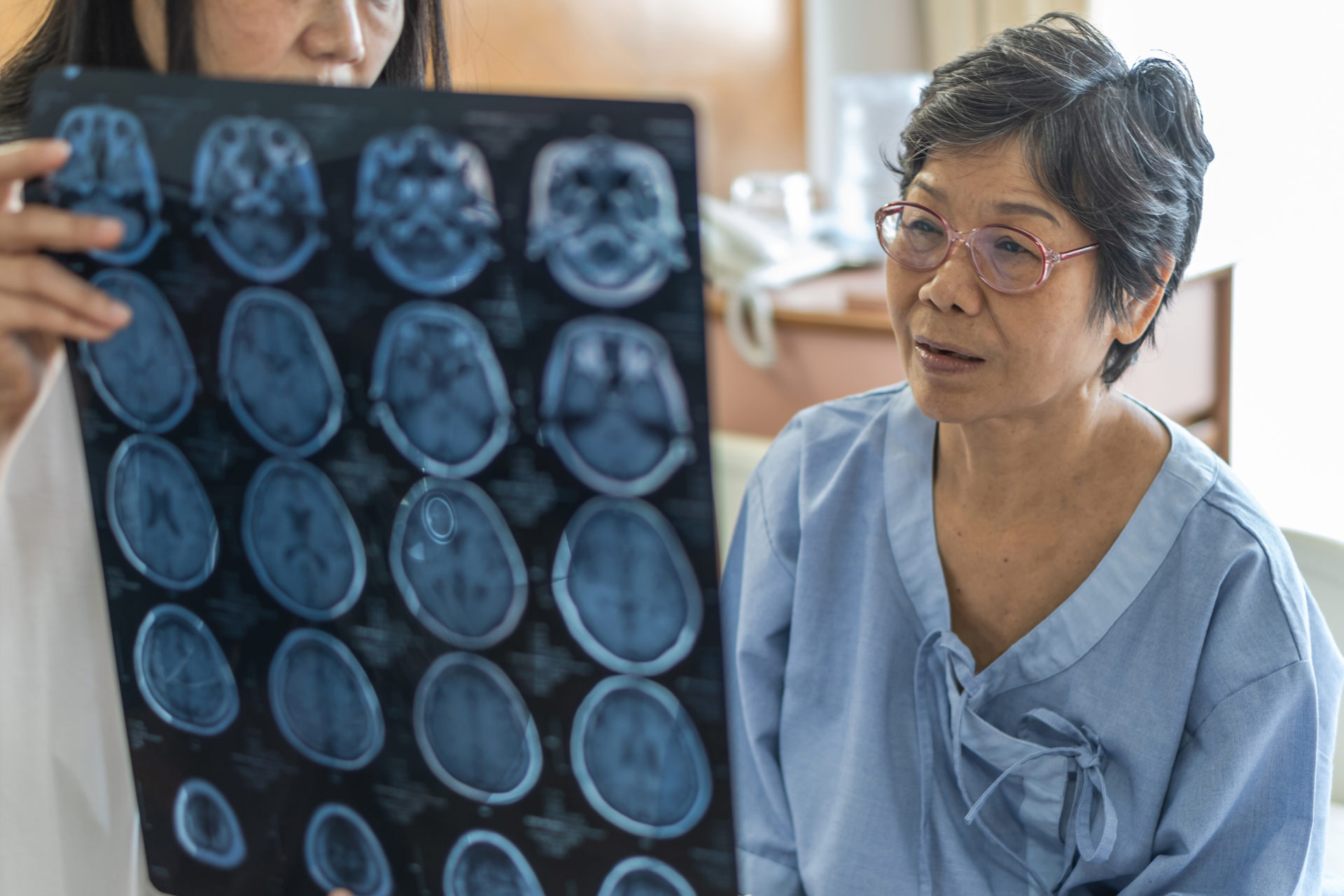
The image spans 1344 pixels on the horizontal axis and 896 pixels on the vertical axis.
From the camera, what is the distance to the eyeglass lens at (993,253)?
3.14 ft

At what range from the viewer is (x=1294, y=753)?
92cm

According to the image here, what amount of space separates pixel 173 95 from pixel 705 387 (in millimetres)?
334

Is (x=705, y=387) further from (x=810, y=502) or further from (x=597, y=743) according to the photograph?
(x=810, y=502)

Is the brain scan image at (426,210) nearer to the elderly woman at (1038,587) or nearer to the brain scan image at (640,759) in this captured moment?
the brain scan image at (640,759)

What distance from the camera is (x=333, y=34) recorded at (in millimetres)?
792

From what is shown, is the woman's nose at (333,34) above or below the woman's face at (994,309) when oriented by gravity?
above

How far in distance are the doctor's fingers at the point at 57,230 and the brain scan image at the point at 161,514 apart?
11 cm

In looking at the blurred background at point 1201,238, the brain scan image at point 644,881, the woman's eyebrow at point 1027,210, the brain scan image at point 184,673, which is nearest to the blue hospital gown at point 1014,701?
the woman's eyebrow at point 1027,210

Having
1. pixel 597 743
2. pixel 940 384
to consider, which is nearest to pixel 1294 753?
pixel 940 384

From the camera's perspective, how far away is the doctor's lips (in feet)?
3.25

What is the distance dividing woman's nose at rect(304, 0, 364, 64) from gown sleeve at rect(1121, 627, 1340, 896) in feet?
2.69

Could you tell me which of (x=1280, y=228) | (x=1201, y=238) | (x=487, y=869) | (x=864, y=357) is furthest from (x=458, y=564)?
(x=1280, y=228)

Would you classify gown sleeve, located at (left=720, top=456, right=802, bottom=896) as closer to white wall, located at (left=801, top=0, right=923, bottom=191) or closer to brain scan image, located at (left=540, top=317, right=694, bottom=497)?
brain scan image, located at (left=540, top=317, right=694, bottom=497)

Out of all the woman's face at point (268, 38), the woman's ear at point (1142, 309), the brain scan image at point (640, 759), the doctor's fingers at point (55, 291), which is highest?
the woman's face at point (268, 38)
